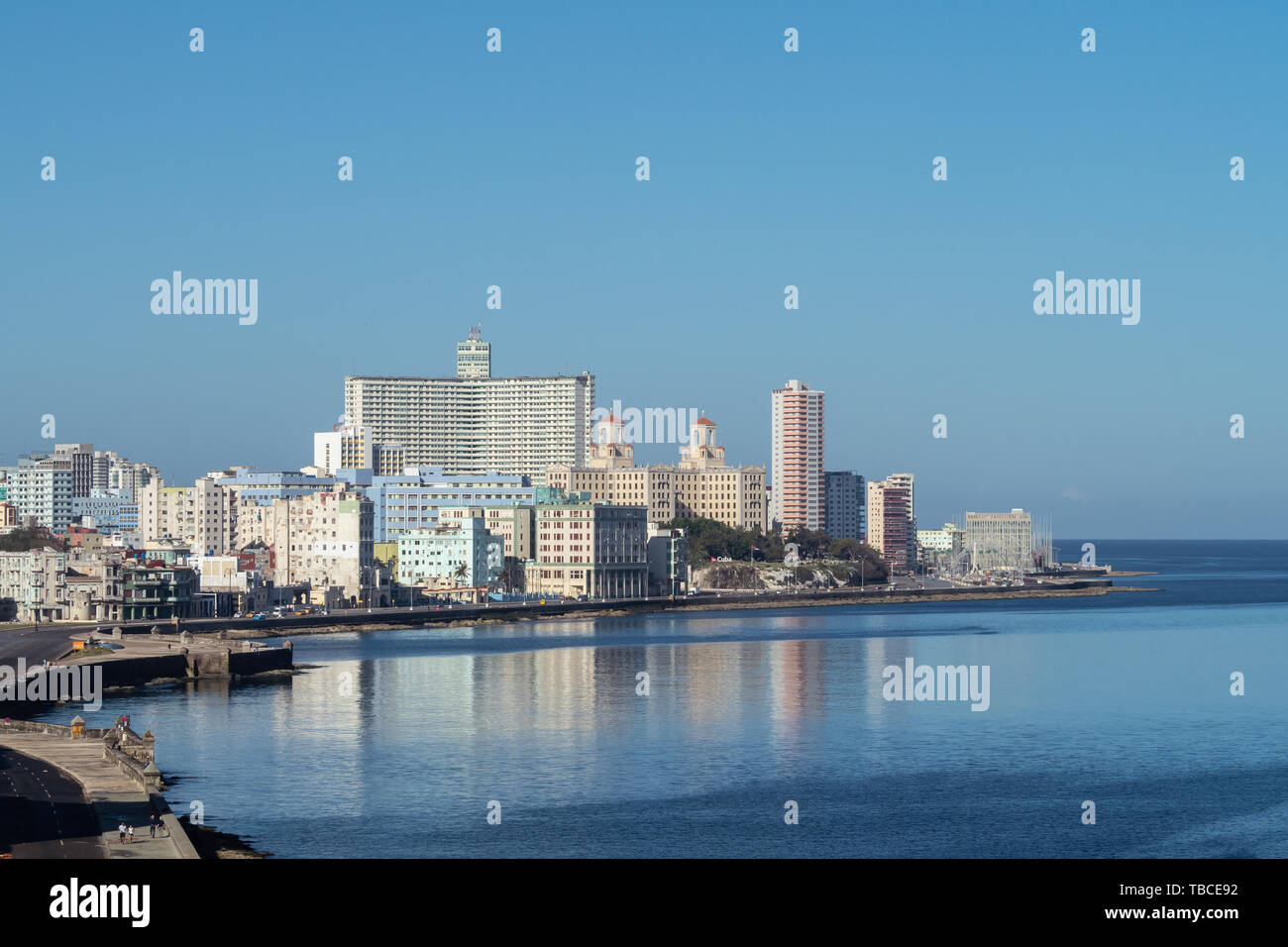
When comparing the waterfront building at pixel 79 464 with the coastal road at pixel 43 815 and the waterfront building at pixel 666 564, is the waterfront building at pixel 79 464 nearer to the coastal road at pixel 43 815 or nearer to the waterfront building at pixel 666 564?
the waterfront building at pixel 666 564

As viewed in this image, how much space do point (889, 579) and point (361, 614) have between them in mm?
81402

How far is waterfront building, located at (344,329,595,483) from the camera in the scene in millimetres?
195625

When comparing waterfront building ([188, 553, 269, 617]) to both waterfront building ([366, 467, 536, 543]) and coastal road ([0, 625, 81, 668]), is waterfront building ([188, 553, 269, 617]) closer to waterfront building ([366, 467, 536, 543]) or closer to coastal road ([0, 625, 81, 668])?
coastal road ([0, 625, 81, 668])

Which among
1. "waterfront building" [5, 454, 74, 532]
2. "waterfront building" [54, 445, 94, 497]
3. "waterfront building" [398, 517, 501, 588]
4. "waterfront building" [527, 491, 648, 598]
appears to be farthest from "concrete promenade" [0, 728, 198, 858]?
"waterfront building" [54, 445, 94, 497]

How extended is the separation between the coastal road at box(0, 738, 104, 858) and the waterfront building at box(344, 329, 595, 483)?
163 m

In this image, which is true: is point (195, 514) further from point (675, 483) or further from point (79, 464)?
Answer: point (79, 464)

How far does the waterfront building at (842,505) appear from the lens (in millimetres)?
194125

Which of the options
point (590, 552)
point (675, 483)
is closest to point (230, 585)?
point (590, 552)

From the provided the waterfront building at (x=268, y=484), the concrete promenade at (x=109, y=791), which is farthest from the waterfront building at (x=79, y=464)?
the concrete promenade at (x=109, y=791)

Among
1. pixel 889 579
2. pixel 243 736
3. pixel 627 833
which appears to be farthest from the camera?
pixel 889 579

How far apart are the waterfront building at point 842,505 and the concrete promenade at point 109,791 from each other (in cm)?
16110
